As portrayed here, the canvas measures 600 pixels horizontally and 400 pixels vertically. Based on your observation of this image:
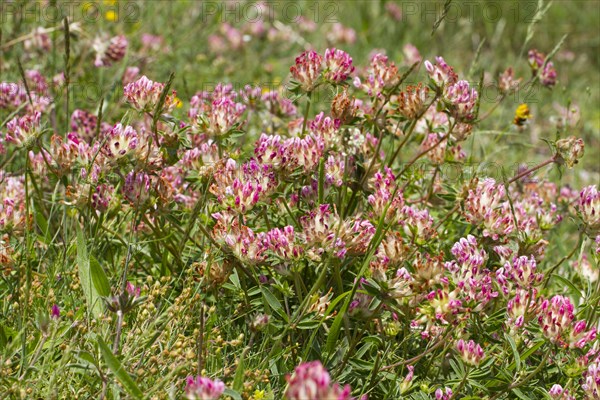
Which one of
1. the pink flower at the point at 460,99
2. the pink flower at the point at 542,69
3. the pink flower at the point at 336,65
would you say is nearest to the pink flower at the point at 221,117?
the pink flower at the point at 336,65

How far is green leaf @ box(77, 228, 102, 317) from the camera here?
217 centimetres

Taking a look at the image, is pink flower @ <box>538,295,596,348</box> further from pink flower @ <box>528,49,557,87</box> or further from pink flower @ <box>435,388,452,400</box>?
pink flower @ <box>528,49,557,87</box>

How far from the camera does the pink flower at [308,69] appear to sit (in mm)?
2344

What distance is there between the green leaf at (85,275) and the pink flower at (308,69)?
2.52 ft

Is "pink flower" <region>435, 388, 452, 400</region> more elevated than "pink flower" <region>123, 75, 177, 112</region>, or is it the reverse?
"pink flower" <region>123, 75, 177, 112</region>

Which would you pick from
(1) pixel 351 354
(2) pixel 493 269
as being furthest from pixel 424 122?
(1) pixel 351 354

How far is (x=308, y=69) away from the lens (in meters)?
2.34

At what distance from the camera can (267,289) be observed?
6.90ft

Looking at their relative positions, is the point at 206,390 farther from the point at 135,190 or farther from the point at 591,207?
the point at 591,207

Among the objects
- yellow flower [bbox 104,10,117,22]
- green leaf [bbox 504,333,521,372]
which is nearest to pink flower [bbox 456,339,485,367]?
green leaf [bbox 504,333,521,372]

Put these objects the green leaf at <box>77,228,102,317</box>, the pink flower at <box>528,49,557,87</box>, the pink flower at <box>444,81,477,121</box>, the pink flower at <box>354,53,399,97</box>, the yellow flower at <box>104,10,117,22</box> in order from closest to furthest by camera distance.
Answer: the green leaf at <box>77,228,102,317</box> < the pink flower at <box>444,81,477,121</box> < the pink flower at <box>354,53,399,97</box> < the pink flower at <box>528,49,557,87</box> < the yellow flower at <box>104,10,117,22</box>

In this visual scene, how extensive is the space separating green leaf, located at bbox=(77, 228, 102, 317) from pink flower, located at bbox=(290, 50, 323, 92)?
768mm

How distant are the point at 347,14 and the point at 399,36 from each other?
760 mm

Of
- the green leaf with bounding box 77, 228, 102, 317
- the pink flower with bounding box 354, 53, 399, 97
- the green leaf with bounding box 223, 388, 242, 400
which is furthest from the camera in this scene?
the pink flower with bounding box 354, 53, 399, 97
